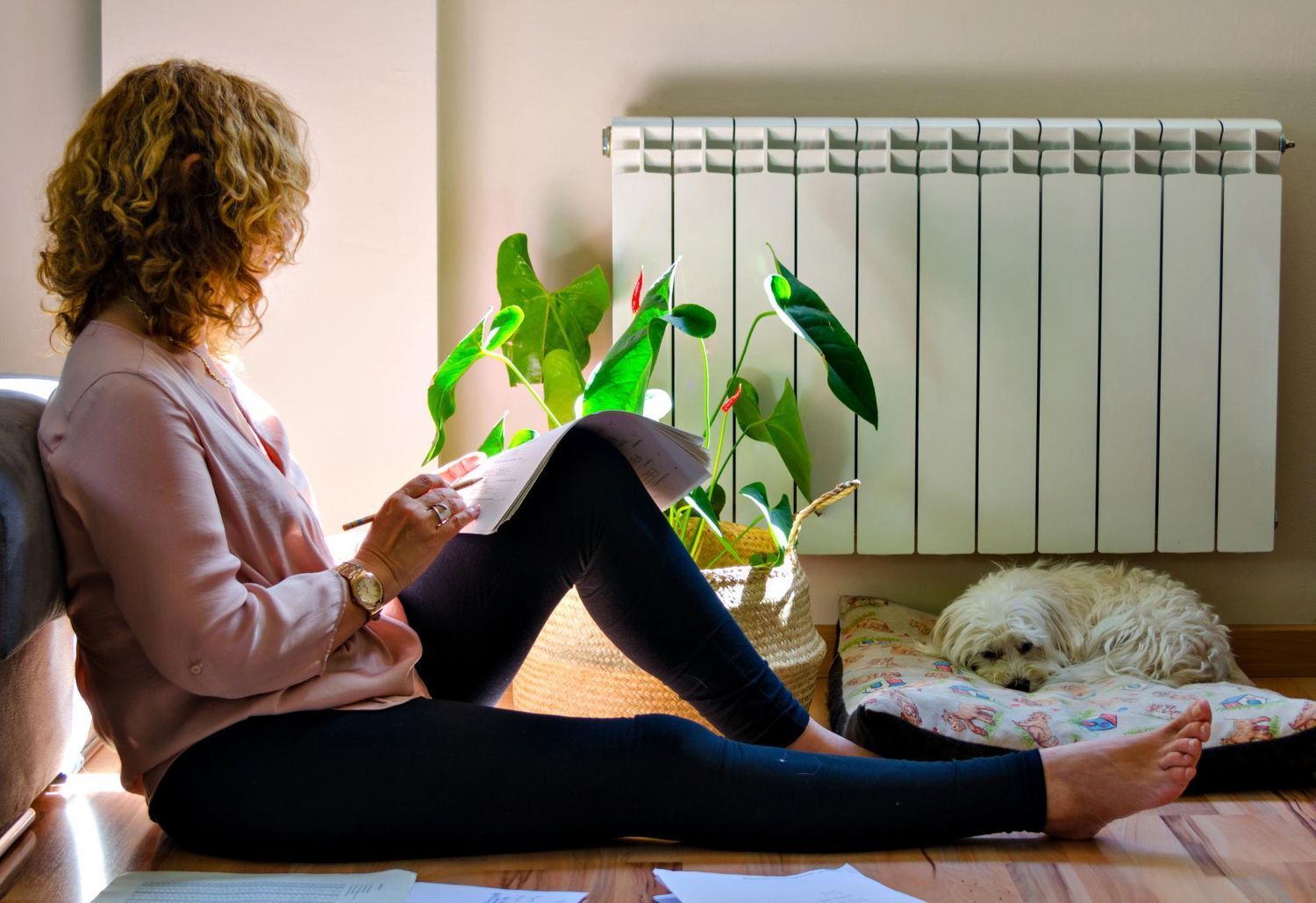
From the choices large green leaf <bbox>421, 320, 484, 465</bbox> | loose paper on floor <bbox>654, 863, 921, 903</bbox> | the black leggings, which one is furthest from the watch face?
large green leaf <bbox>421, 320, 484, 465</bbox>

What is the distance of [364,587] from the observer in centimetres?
105

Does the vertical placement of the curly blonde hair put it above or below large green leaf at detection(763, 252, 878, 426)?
above

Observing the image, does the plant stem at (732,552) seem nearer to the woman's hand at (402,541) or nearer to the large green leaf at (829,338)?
the large green leaf at (829,338)

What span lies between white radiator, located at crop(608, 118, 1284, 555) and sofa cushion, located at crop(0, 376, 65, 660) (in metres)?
1.07

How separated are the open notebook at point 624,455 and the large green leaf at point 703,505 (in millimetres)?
277

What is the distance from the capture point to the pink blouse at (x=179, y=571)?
3.08ft

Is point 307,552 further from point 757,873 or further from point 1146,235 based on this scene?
point 1146,235

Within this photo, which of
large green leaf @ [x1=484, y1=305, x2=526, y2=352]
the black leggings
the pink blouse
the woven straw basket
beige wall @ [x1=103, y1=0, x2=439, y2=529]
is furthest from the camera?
beige wall @ [x1=103, y1=0, x2=439, y2=529]

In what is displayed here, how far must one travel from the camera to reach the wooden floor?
106 cm

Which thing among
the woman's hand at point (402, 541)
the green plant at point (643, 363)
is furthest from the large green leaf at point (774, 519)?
the woman's hand at point (402, 541)

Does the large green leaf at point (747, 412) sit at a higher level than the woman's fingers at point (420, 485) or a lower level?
higher

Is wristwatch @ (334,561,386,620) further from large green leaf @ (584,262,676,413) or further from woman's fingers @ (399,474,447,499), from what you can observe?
large green leaf @ (584,262,676,413)

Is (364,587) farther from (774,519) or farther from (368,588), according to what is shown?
(774,519)

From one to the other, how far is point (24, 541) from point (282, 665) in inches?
9.3
